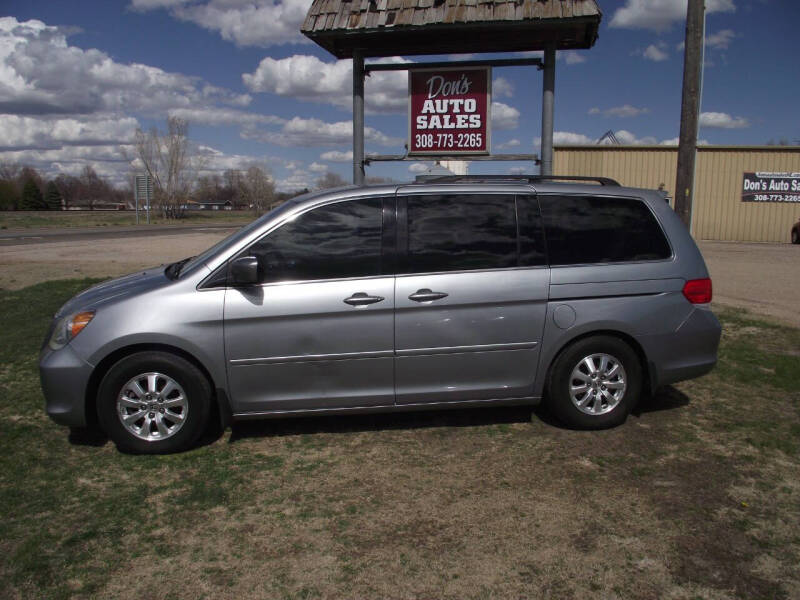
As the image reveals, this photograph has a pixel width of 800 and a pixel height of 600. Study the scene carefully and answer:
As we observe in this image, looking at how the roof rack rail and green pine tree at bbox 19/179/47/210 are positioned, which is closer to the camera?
the roof rack rail

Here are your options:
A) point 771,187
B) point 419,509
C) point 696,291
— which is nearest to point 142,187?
point 771,187

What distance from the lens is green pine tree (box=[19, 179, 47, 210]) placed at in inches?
3113

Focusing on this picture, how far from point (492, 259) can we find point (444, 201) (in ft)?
1.76

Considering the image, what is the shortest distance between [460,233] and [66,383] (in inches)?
111

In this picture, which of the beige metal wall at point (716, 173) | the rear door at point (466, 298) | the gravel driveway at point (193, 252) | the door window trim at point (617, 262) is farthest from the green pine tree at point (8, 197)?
the door window trim at point (617, 262)

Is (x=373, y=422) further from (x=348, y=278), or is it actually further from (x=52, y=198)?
(x=52, y=198)

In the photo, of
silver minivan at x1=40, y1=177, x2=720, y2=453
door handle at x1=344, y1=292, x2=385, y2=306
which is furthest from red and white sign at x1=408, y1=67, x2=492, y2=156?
door handle at x1=344, y1=292, x2=385, y2=306

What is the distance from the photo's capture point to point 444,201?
4.73m

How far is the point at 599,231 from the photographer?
486 centimetres

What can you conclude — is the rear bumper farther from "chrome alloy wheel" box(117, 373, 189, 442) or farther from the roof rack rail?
"chrome alloy wheel" box(117, 373, 189, 442)

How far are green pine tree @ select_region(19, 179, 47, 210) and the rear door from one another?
3431 inches

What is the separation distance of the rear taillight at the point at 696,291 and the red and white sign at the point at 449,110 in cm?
377

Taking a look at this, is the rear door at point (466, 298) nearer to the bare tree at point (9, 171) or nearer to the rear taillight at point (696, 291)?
the rear taillight at point (696, 291)

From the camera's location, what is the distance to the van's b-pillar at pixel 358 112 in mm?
8258
